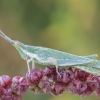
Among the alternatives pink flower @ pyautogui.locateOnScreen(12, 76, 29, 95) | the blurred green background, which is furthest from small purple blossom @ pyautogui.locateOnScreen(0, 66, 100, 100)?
the blurred green background

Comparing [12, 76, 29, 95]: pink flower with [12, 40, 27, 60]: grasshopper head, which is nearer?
[12, 76, 29, 95]: pink flower

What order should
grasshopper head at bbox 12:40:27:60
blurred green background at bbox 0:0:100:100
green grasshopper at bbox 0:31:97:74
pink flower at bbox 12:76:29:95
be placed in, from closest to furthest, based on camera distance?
pink flower at bbox 12:76:29:95, green grasshopper at bbox 0:31:97:74, grasshopper head at bbox 12:40:27:60, blurred green background at bbox 0:0:100:100

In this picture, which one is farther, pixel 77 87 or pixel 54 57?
pixel 54 57

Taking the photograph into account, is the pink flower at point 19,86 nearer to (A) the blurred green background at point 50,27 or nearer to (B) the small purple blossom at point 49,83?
(B) the small purple blossom at point 49,83

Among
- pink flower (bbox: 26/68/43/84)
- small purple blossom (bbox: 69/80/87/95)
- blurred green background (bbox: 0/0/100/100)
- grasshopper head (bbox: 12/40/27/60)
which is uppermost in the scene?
blurred green background (bbox: 0/0/100/100)

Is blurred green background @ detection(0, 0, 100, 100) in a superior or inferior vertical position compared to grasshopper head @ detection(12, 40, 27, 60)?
superior

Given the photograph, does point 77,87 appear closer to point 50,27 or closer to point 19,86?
point 19,86

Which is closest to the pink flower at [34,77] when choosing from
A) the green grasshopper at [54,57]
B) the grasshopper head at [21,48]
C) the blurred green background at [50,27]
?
the green grasshopper at [54,57]

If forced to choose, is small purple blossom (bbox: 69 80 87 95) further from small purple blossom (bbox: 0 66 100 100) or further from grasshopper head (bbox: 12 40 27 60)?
grasshopper head (bbox: 12 40 27 60)

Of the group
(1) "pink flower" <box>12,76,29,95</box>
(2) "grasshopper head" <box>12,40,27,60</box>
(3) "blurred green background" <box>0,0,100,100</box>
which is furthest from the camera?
(3) "blurred green background" <box>0,0,100,100</box>

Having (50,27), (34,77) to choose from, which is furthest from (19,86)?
(50,27)
